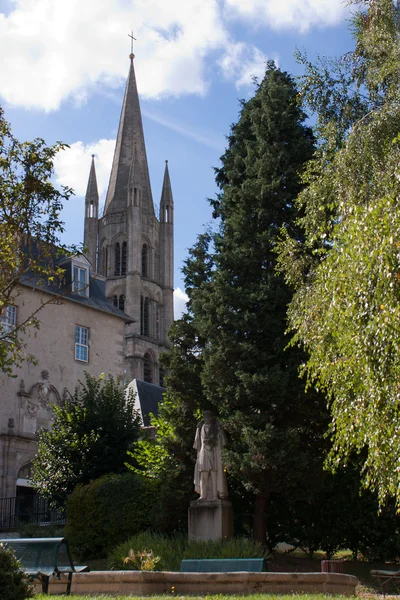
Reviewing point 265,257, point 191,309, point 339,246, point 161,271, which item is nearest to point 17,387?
point 191,309

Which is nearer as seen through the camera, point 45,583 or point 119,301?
point 45,583

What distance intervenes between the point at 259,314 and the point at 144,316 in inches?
2253

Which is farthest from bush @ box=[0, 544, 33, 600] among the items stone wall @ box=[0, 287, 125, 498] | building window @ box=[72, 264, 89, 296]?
building window @ box=[72, 264, 89, 296]

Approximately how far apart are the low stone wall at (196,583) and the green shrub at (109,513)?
8483mm

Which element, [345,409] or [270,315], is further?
[270,315]

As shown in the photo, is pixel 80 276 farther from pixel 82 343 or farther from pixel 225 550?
pixel 225 550

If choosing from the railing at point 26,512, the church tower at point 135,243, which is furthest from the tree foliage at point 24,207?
the church tower at point 135,243

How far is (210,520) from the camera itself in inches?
726

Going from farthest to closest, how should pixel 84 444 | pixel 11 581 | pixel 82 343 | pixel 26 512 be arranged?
pixel 82 343, pixel 26 512, pixel 84 444, pixel 11 581

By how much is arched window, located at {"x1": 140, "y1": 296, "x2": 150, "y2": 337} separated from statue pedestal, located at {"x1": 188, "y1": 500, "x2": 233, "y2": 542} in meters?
57.3

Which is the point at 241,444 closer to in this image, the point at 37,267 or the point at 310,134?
the point at 37,267

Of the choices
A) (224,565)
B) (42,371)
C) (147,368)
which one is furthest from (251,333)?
(147,368)

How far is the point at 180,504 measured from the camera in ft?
67.1

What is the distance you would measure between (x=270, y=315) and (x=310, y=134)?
6120 mm
